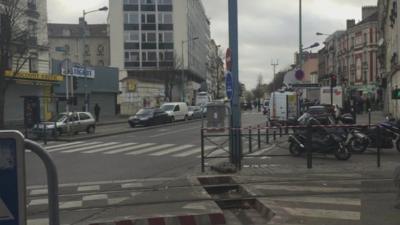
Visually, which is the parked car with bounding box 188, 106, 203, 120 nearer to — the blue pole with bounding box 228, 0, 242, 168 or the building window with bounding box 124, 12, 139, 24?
the building window with bounding box 124, 12, 139, 24

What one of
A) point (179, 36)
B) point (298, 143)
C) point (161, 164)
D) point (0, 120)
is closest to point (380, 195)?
point (298, 143)

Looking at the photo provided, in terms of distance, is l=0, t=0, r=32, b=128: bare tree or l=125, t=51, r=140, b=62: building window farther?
l=125, t=51, r=140, b=62: building window

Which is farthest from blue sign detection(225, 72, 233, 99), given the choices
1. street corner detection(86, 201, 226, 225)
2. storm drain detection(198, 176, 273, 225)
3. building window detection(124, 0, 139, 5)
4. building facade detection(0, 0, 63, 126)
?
building window detection(124, 0, 139, 5)

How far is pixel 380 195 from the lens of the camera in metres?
10.7

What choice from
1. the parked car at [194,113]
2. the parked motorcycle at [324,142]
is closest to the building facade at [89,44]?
the parked car at [194,113]

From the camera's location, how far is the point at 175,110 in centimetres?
5603

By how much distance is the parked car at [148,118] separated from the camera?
47.7 m

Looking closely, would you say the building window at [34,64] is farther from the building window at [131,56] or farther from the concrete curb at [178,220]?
the building window at [131,56]

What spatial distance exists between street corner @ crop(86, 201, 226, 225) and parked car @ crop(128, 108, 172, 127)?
37758 millimetres

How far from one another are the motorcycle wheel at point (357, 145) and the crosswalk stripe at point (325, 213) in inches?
377

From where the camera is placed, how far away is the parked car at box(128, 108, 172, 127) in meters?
47.7

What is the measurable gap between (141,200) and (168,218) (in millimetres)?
2371

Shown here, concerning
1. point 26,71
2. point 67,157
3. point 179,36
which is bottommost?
point 67,157

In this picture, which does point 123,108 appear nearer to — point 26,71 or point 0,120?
point 26,71
